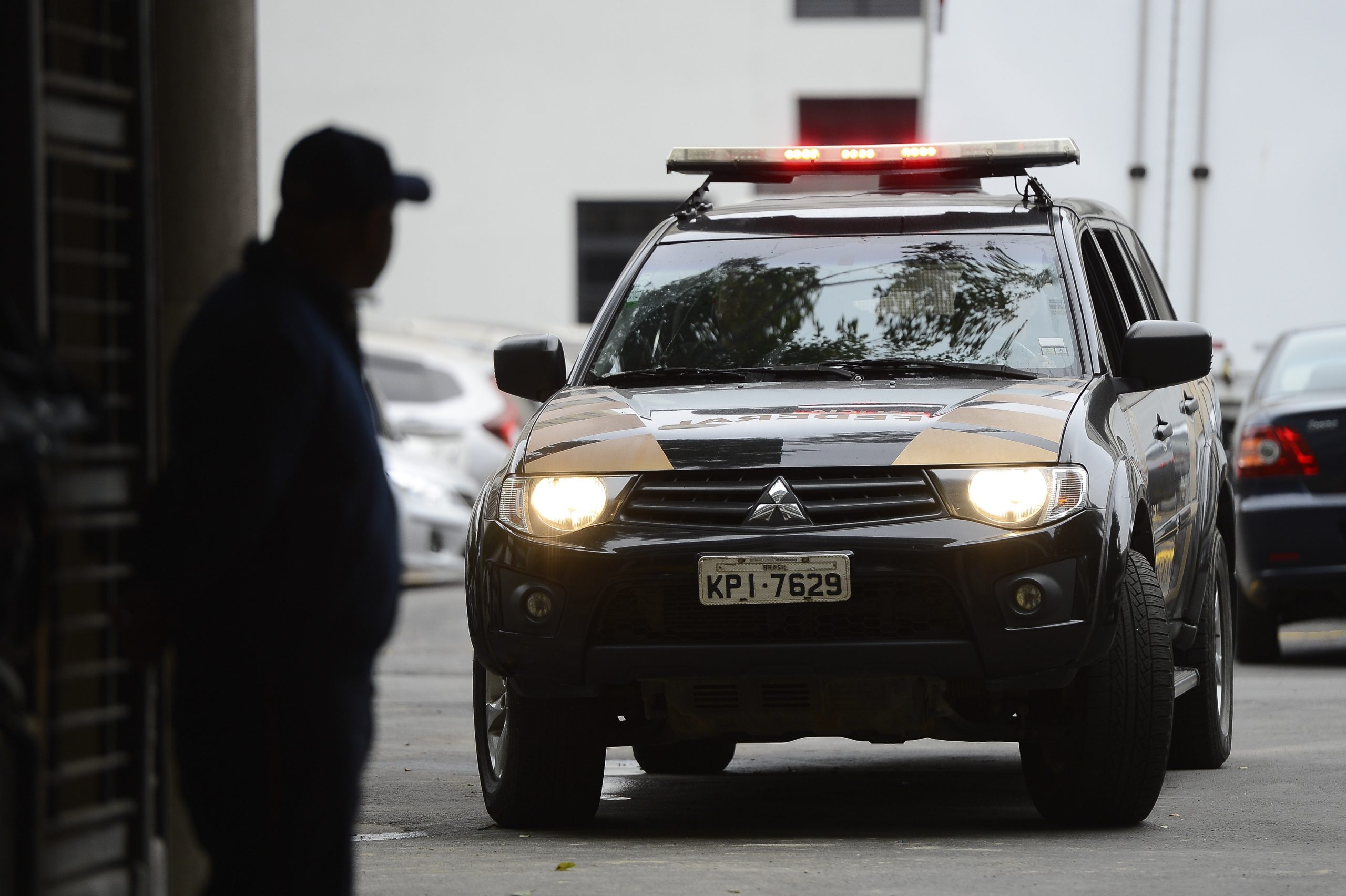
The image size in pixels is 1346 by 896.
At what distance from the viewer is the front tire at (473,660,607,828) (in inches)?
279

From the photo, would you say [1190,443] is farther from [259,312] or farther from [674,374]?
[259,312]

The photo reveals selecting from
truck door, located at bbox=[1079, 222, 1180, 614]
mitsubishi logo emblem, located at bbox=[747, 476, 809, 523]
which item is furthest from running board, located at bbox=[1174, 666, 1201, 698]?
mitsubishi logo emblem, located at bbox=[747, 476, 809, 523]

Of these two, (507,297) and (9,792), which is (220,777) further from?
(507,297)

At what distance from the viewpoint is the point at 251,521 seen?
3.82 m

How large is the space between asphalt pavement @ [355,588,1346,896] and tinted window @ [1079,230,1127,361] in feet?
4.85

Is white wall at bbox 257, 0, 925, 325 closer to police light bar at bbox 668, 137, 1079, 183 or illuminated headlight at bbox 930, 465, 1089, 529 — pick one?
police light bar at bbox 668, 137, 1079, 183

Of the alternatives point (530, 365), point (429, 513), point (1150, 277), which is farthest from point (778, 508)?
point (429, 513)

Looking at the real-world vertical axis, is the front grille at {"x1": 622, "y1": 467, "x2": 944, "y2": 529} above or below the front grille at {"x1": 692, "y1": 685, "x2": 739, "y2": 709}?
above

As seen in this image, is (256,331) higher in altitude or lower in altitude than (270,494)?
higher

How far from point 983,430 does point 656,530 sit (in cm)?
93

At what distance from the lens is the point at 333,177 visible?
4031 mm

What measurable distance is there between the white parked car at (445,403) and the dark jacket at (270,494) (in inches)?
641

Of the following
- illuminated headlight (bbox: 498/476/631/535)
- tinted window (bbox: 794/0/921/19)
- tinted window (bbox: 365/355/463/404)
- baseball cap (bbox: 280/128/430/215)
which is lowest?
tinted window (bbox: 365/355/463/404)

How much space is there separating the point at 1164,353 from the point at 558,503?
6.43 feet
